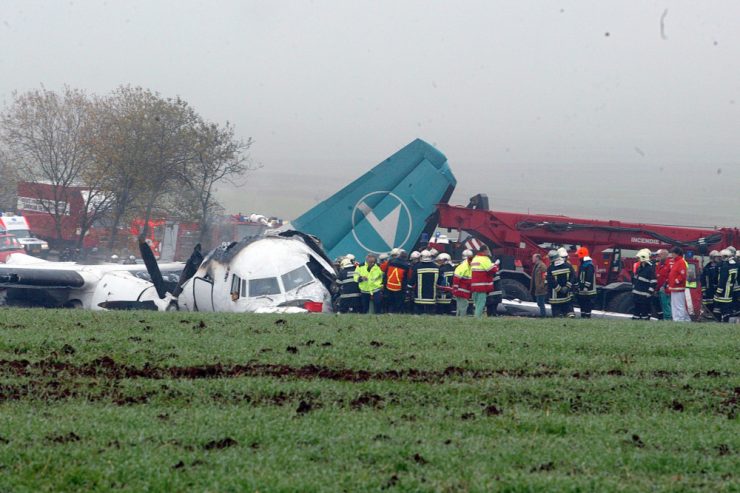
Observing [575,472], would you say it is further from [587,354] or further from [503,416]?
[587,354]

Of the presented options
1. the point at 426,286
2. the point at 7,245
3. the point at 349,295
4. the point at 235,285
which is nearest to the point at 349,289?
the point at 349,295

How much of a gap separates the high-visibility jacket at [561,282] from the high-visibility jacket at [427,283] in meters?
2.58

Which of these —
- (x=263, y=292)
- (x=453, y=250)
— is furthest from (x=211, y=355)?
(x=453, y=250)

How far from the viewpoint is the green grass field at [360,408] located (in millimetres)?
6934

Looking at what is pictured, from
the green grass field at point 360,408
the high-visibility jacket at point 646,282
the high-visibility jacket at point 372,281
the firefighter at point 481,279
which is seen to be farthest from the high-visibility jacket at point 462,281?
the green grass field at point 360,408

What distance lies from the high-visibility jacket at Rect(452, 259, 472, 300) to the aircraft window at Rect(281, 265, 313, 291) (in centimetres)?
314

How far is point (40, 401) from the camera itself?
30.2 ft

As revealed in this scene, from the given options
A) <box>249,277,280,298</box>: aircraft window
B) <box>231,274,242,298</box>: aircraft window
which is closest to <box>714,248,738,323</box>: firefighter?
<box>249,277,280,298</box>: aircraft window

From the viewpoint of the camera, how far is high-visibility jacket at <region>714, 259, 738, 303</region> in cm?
2205

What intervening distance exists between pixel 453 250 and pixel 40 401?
2122 cm

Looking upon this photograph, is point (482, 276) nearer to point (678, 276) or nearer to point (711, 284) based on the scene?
point (678, 276)

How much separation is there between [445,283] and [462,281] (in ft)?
6.05

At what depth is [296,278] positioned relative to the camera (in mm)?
21109

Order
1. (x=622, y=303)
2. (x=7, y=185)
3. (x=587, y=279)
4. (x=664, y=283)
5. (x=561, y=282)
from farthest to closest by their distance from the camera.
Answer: (x=7, y=185), (x=622, y=303), (x=587, y=279), (x=561, y=282), (x=664, y=283)
